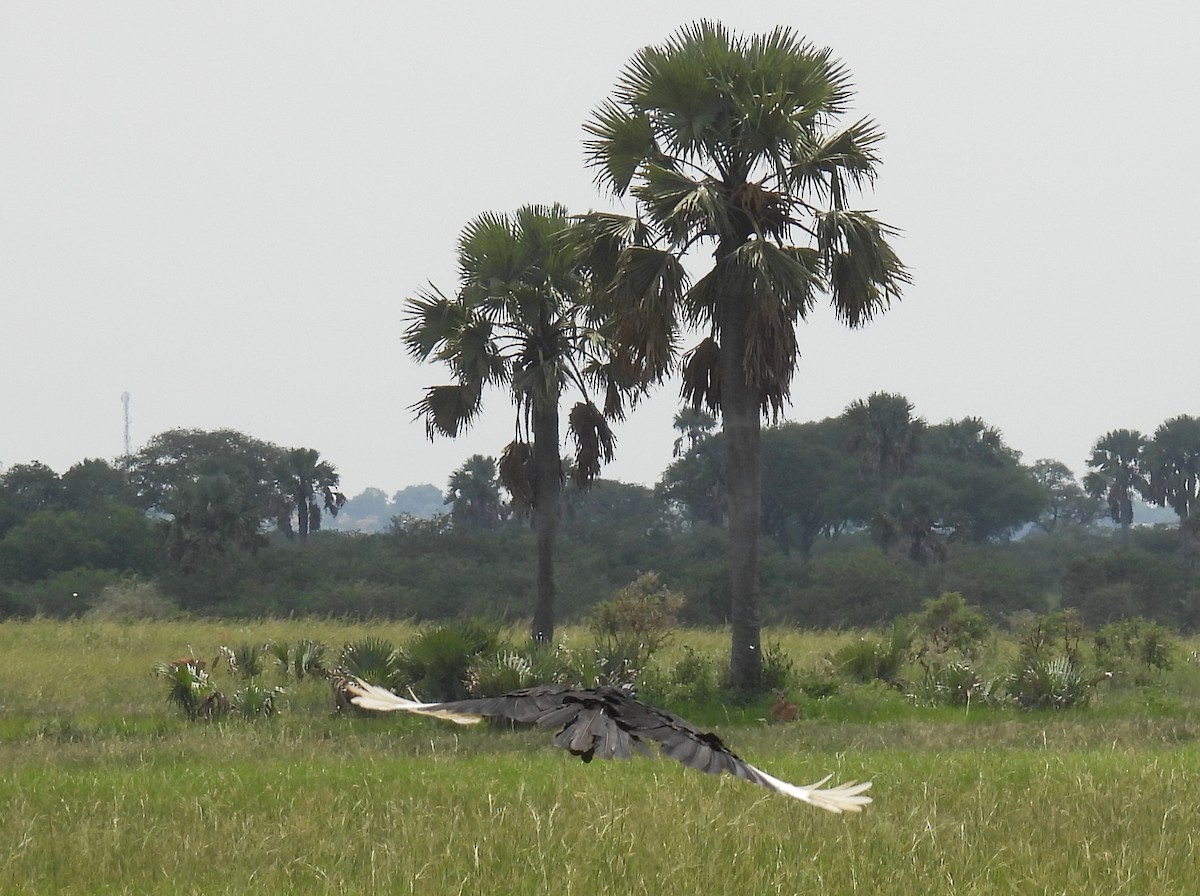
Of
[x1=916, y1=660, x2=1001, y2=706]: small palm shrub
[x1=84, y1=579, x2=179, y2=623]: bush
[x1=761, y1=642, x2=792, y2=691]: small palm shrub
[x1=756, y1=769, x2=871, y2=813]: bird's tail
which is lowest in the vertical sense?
[x1=916, y1=660, x2=1001, y2=706]: small palm shrub

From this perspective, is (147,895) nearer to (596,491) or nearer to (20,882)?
(20,882)

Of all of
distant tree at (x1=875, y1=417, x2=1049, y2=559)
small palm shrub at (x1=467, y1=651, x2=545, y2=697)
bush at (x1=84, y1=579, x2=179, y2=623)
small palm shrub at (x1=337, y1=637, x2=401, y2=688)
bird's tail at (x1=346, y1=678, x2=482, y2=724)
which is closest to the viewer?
bird's tail at (x1=346, y1=678, x2=482, y2=724)

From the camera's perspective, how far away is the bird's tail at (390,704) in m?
4.15

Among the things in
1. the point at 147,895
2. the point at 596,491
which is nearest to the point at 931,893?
the point at 147,895

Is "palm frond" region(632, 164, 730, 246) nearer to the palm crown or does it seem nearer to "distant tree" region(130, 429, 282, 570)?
the palm crown

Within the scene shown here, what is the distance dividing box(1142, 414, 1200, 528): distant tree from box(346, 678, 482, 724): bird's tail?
70.6 meters

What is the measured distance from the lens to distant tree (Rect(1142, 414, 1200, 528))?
229 feet

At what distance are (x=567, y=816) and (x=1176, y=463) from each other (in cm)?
6926

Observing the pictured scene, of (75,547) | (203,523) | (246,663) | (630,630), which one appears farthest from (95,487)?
(246,663)

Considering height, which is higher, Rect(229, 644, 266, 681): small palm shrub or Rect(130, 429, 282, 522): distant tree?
Rect(130, 429, 282, 522): distant tree

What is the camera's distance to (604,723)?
4.71 metres

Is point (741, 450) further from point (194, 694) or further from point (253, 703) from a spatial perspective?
point (194, 694)

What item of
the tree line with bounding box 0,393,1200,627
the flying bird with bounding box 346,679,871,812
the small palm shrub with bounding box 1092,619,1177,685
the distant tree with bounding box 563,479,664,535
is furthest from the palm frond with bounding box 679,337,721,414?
the distant tree with bounding box 563,479,664,535

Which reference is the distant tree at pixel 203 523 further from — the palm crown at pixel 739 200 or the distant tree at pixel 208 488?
the palm crown at pixel 739 200
